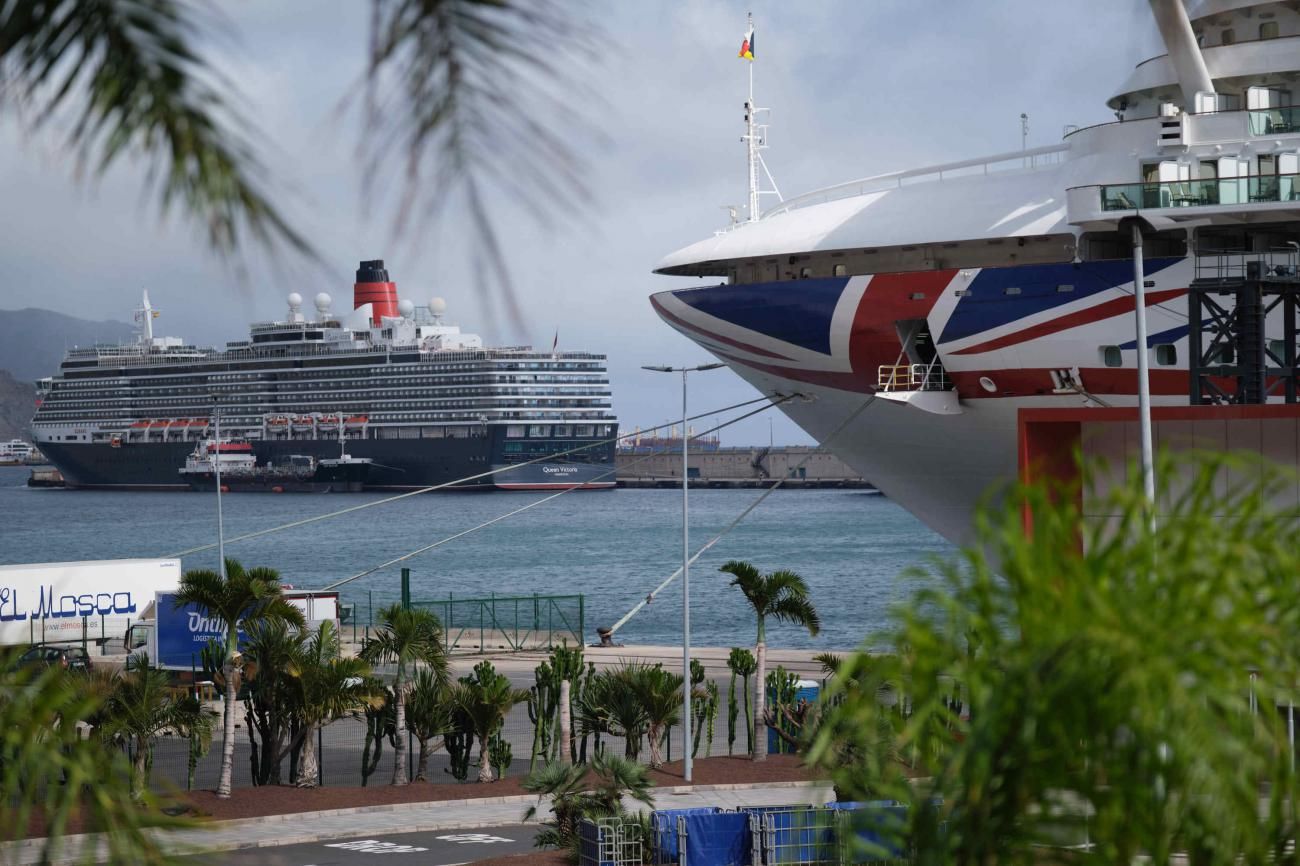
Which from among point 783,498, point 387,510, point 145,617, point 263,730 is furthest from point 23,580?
point 783,498

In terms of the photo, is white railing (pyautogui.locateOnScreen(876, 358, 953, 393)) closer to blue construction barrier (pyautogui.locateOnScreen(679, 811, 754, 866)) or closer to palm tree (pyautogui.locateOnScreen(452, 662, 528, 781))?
palm tree (pyautogui.locateOnScreen(452, 662, 528, 781))

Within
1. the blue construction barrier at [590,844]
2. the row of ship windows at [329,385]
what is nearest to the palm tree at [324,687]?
the blue construction barrier at [590,844]

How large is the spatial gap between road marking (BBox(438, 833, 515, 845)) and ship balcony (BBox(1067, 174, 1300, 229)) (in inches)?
493

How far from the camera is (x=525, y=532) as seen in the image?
4008 inches

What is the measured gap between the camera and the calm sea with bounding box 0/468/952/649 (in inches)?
2363

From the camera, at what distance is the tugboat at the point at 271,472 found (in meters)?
104

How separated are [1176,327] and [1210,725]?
23892mm

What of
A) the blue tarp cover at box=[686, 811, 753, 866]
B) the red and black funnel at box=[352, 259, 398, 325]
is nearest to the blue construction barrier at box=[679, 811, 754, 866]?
the blue tarp cover at box=[686, 811, 753, 866]

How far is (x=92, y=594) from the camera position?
34.4 meters

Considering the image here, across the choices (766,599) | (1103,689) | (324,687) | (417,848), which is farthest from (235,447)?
(1103,689)

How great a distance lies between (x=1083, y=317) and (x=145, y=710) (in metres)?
14.9

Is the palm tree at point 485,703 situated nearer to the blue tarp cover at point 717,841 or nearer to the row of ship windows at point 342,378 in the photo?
the blue tarp cover at point 717,841

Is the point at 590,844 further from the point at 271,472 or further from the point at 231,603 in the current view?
the point at 271,472

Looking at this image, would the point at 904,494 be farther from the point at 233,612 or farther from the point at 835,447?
the point at 233,612
